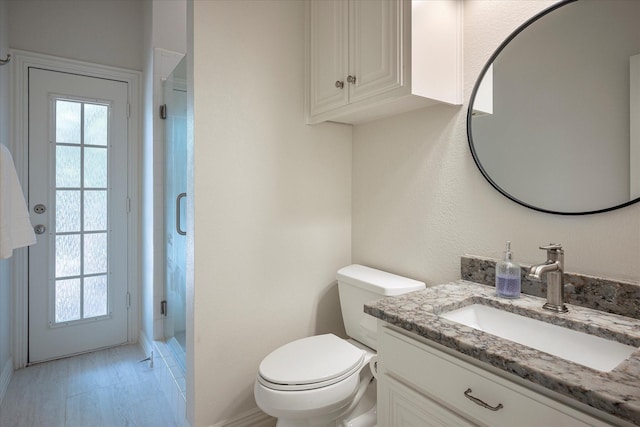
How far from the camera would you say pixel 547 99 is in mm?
1162

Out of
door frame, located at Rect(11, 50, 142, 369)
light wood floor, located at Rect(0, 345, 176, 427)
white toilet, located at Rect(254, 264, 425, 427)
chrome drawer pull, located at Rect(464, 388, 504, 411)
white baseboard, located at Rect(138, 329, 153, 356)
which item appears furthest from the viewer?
white baseboard, located at Rect(138, 329, 153, 356)

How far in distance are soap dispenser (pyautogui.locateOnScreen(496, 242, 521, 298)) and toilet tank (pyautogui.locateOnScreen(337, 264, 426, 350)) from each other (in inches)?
15.1

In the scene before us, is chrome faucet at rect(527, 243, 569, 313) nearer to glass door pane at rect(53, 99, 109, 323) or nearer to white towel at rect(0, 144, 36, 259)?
white towel at rect(0, 144, 36, 259)

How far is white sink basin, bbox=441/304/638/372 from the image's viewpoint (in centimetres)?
88

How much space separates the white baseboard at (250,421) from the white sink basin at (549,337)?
3.73ft

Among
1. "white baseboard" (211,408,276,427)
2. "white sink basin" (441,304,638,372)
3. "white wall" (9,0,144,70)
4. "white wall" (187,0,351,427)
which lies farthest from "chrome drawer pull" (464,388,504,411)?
"white wall" (9,0,144,70)

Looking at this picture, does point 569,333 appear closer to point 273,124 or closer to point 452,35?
point 452,35

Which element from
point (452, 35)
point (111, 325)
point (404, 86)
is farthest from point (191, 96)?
point (111, 325)

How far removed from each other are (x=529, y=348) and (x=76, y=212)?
2.90 m

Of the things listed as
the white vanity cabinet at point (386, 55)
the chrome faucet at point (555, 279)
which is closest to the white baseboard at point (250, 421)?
the chrome faucet at point (555, 279)

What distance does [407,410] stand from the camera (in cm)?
97

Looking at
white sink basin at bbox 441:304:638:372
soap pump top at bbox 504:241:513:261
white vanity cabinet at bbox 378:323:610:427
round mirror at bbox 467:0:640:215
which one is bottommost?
white vanity cabinet at bbox 378:323:610:427

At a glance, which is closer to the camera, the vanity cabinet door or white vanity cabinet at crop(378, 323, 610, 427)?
white vanity cabinet at crop(378, 323, 610, 427)

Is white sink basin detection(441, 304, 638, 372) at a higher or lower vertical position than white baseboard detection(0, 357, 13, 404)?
higher
